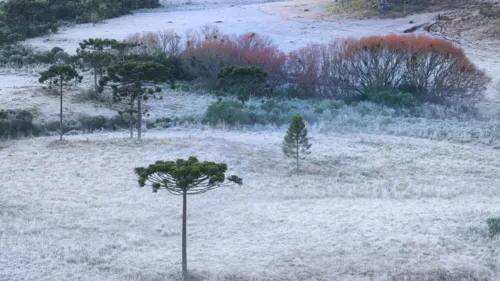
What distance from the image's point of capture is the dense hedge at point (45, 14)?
62.8m

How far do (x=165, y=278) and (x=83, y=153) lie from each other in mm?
14789

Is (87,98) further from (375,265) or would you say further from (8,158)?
(375,265)

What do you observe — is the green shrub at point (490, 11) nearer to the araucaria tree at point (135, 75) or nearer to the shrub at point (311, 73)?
the shrub at point (311, 73)

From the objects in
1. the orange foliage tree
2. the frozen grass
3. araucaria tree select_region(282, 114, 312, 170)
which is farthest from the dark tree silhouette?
araucaria tree select_region(282, 114, 312, 170)

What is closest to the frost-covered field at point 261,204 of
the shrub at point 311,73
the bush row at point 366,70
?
the bush row at point 366,70

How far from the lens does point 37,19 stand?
67.7 metres

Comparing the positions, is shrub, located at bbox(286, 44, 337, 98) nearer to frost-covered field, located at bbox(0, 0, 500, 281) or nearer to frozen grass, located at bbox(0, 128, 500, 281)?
frost-covered field, located at bbox(0, 0, 500, 281)

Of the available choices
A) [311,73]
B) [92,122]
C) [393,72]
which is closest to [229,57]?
[311,73]

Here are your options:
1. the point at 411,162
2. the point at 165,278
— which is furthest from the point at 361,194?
the point at 165,278

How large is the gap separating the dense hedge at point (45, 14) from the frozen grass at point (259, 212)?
31.2m

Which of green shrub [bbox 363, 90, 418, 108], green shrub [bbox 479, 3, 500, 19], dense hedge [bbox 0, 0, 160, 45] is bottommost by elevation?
green shrub [bbox 363, 90, 418, 108]

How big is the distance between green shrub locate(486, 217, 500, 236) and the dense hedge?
1821 inches

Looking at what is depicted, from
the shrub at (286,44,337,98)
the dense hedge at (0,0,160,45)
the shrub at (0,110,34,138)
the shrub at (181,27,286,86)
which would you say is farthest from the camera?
the dense hedge at (0,0,160,45)

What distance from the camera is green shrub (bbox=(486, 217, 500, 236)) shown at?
20.2 metres
